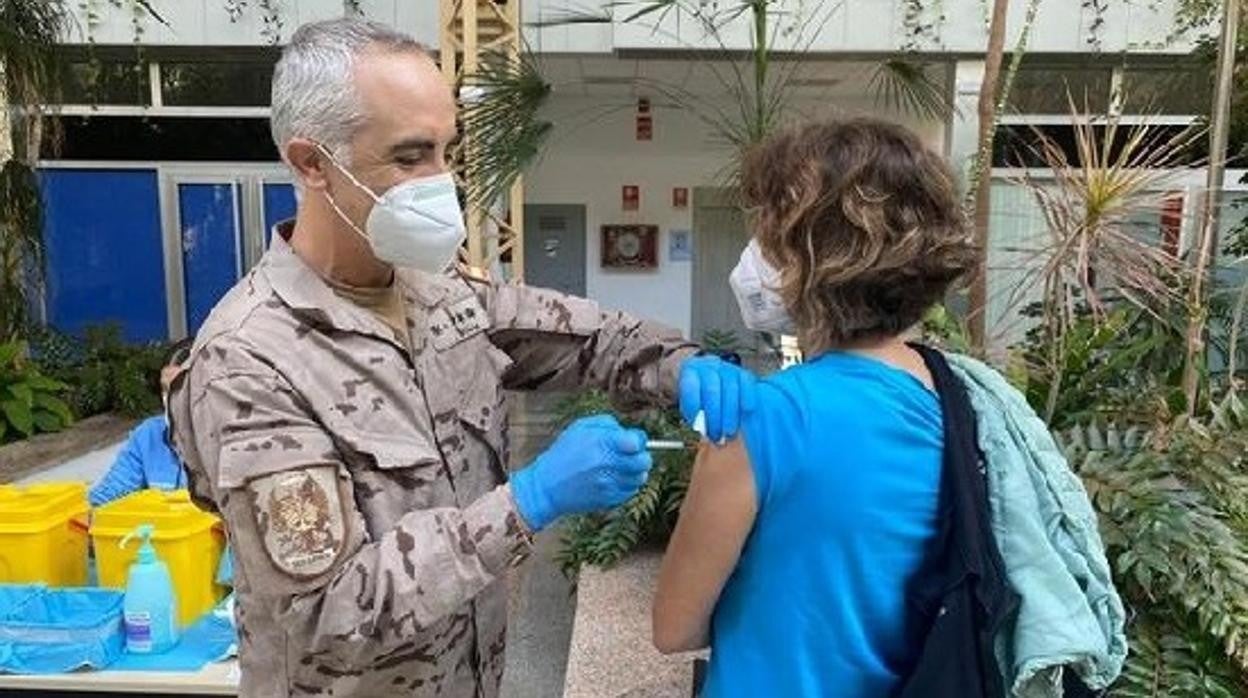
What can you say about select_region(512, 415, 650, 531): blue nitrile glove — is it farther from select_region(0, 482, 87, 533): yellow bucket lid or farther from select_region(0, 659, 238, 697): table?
select_region(0, 482, 87, 533): yellow bucket lid

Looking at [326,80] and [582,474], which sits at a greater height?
[326,80]

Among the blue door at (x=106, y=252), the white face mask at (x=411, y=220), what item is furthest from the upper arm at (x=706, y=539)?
the blue door at (x=106, y=252)

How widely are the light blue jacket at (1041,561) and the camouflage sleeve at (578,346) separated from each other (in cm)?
45

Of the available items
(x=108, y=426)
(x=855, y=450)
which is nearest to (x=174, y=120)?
(x=108, y=426)

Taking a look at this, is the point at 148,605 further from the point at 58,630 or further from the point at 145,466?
the point at 145,466

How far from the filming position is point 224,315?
1148 mm

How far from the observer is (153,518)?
214 cm

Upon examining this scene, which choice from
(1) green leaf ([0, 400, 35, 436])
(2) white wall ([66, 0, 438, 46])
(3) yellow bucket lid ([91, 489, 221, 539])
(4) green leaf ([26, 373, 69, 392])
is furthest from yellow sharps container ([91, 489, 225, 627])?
(2) white wall ([66, 0, 438, 46])

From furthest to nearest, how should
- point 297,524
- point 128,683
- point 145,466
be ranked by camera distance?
point 145,466
point 128,683
point 297,524

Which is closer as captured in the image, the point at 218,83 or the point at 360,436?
the point at 360,436

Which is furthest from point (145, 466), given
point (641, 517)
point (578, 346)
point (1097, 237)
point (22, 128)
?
point (22, 128)

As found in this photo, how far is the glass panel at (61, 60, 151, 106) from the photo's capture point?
761cm

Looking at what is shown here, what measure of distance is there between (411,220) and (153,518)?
135 centimetres

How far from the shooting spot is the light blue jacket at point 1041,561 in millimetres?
1048
